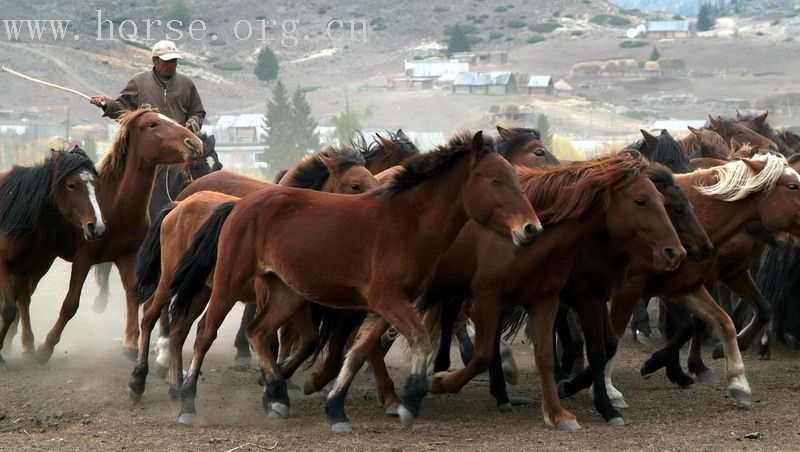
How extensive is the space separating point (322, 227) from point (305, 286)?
1.26 ft

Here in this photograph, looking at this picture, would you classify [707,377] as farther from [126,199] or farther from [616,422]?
[126,199]

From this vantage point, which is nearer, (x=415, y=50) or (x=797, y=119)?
(x=797, y=119)

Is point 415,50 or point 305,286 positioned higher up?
point 305,286

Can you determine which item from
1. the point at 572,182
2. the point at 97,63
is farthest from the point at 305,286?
the point at 97,63

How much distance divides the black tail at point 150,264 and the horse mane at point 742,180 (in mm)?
4093

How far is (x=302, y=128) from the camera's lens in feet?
268

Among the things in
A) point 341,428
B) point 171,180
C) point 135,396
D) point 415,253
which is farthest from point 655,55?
point 341,428

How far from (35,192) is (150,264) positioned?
5.16 feet

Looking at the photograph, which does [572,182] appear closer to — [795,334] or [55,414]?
[55,414]

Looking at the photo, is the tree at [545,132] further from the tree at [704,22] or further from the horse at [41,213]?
the tree at [704,22]

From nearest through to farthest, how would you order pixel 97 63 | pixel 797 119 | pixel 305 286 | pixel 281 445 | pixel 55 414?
1. pixel 281 445
2. pixel 305 286
3. pixel 55 414
4. pixel 797 119
5. pixel 97 63

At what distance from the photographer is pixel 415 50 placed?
13538 centimetres

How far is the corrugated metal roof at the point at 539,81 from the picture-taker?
108 m

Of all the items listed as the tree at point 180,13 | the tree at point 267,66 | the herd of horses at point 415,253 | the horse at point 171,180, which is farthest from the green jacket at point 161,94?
the tree at point 180,13
